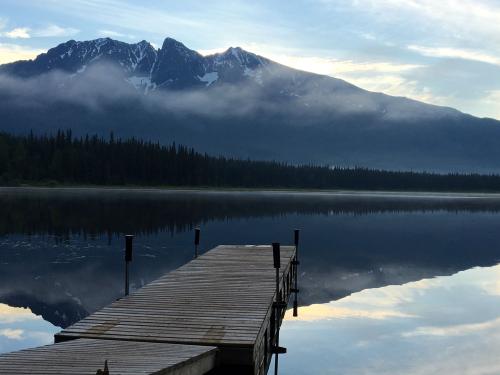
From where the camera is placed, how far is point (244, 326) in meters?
16.8

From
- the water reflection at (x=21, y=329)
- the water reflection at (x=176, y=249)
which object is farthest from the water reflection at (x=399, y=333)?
the water reflection at (x=21, y=329)

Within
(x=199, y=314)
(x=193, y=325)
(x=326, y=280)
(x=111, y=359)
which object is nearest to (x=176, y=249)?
(x=326, y=280)

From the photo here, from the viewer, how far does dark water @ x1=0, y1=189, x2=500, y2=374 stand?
21.7 m

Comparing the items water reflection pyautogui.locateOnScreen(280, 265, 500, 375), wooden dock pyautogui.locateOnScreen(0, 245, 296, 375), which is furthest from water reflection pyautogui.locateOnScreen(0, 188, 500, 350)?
wooden dock pyautogui.locateOnScreen(0, 245, 296, 375)

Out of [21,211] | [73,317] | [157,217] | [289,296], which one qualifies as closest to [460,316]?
[289,296]

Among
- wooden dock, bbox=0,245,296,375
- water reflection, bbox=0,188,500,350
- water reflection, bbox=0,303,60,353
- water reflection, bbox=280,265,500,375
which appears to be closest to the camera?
wooden dock, bbox=0,245,296,375

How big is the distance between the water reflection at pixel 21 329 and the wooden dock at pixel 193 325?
3.71m

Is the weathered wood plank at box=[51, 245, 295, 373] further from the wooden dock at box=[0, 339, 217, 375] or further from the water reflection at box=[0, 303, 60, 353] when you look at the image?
the water reflection at box=[0, 303, 60, 353]

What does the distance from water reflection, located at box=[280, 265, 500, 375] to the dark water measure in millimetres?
61

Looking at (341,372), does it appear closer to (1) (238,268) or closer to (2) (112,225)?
(1) (238,268)

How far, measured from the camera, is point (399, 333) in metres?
24.1

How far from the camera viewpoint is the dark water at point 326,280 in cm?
2167

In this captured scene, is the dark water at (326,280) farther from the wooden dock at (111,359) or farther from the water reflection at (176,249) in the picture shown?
the wooden dock at (111,359)

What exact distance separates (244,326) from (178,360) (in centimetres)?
451
